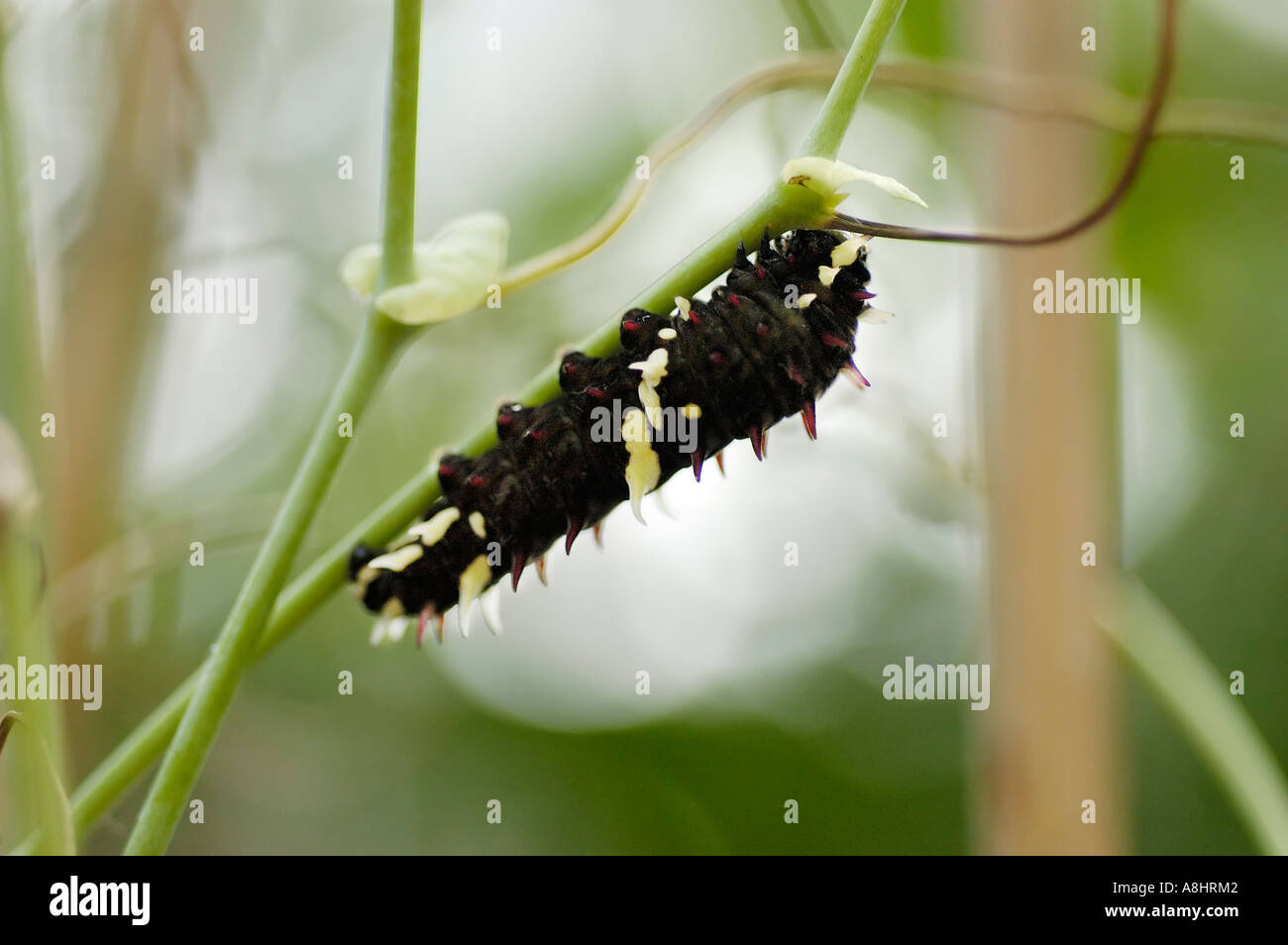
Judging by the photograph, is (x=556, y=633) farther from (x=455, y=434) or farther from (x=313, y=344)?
(x=313, y=344)

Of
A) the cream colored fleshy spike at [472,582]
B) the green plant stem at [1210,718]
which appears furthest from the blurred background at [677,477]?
the cream colored fleshy spike at [472,582]

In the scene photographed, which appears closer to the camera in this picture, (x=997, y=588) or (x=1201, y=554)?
(x=997, y=588)

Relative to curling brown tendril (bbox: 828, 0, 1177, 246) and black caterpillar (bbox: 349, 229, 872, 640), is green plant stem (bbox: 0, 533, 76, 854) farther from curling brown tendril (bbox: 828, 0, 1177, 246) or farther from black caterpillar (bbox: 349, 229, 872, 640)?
curling brown tendril (bbox: 828, 0, 1177, 246)

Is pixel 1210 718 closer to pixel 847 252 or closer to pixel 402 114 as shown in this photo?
pixel 847 252

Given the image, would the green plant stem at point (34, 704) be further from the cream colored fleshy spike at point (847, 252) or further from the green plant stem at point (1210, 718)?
the green plant stem at point (1210, 718)

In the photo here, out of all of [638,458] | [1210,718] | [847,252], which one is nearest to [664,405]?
[638,458]

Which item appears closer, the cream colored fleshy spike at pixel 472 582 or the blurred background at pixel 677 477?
the cream colored fleshy spike at pixel 472 582
